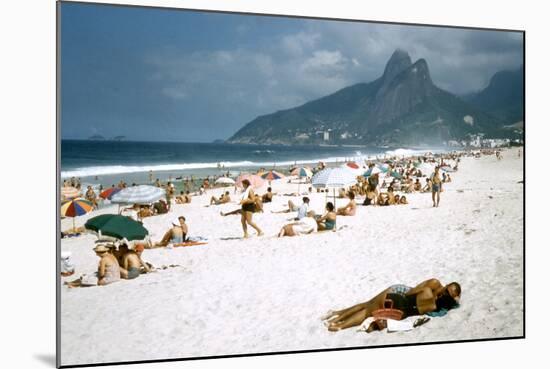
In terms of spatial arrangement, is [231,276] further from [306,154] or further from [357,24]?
[357,24]

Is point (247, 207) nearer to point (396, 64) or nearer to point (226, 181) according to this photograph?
point (226, 181)

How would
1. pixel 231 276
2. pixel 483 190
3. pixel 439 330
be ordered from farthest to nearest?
pixel 483 190 < pixel 439 330 < pixel 231 276

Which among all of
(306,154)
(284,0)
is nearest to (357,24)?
(284,0)

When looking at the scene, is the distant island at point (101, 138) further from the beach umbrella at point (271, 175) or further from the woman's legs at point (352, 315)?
the woman's legs at point (352, 315)

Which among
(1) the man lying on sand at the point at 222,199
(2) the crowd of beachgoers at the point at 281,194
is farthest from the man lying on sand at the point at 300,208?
(1) the man lying on sand at the point at 222,199

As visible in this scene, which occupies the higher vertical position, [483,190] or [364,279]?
[483,190]

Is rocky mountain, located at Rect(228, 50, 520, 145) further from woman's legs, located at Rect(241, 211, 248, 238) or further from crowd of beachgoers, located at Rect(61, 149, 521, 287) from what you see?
woman's legs, located at Rect(241, 211, 248, 238)
